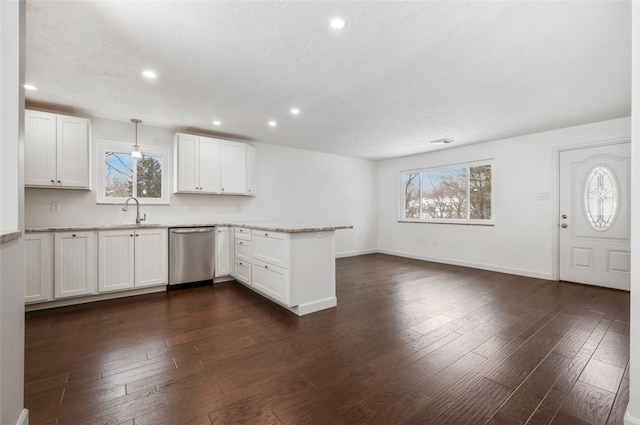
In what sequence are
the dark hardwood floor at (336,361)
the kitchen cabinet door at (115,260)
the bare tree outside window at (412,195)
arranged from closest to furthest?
the dark hardwood floor at (336,361), the kitchen cabinet door at (115,260), the bare tree outside window at (412,195)

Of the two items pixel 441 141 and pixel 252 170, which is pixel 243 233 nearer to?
pixel 252 170

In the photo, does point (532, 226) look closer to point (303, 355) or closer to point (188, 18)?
point (303, 355)

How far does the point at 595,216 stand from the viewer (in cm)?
415

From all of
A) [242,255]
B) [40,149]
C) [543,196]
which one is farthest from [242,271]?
[543,196]

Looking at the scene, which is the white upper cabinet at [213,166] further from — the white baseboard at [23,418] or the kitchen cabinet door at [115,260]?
the white baseboard at [23,418]

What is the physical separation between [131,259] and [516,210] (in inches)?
240

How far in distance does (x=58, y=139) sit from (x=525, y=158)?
22.6ft

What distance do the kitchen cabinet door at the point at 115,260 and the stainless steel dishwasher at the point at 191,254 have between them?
482mm

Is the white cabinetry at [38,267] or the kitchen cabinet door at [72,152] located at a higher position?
the kitchen cabinet door at [72,152]

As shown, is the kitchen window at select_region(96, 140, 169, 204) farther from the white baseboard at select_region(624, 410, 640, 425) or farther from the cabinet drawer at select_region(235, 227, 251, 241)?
the white baseboard at select_region(624, 410, 640, 425)

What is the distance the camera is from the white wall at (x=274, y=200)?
12.6 feet

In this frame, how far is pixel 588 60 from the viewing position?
2.45 metres

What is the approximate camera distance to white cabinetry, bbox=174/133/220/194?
14.1ft

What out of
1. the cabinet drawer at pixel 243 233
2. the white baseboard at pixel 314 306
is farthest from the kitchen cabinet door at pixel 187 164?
the white baseboard at pixel 314 306
